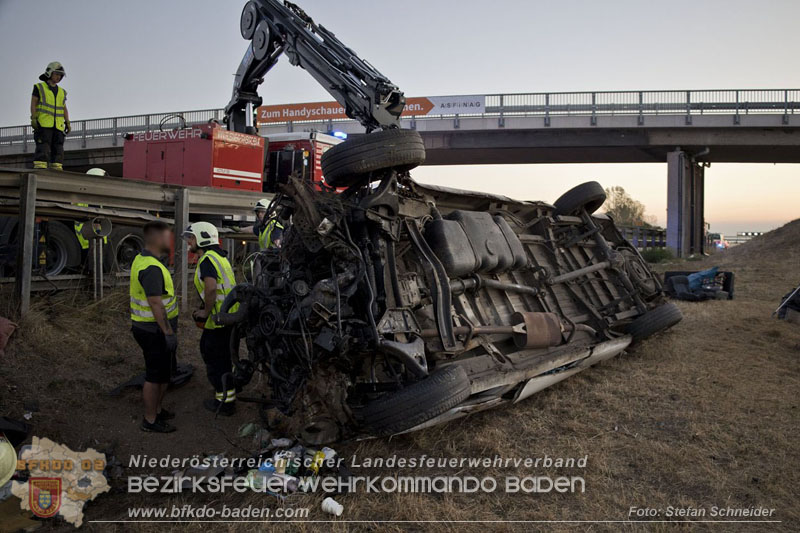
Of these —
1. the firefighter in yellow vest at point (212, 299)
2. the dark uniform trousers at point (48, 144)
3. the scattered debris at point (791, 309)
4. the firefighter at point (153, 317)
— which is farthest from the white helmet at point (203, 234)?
the scattered debris at point (791, 309)

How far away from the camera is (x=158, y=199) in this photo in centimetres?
733

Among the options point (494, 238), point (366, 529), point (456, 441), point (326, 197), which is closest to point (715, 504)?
point (456, 441)

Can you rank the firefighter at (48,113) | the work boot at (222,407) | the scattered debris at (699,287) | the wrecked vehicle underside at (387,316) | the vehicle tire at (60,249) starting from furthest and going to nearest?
1. the scattered debris at (699,287)
2. the firefighter at (48,113)
3. the vehicle tire at (60,249)
4. the work boot at (222,407)
5. the wrecked vehicle underside at (387,316)

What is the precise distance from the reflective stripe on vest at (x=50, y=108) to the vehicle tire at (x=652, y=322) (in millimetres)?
7799

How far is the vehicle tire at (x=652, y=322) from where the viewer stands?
611 centimetres

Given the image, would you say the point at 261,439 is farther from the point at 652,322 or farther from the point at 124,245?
the point at 124,245

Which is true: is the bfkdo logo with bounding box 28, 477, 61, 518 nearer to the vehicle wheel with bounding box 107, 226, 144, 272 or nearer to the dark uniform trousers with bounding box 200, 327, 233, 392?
the dark uniform trousers with bounding box 200, 327, 233, 392

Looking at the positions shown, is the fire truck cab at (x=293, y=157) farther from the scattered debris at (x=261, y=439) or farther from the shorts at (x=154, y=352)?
the scattered debris at (x=261, y=439)

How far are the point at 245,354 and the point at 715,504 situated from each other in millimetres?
4710

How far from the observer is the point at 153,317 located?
4539 mm

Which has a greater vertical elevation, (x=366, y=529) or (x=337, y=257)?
(x=337, y=257)

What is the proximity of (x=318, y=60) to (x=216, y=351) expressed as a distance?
183 inches

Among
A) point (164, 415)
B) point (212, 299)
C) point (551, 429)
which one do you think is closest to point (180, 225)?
point (212, 299)

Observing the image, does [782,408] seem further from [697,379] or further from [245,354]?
[245,354]
